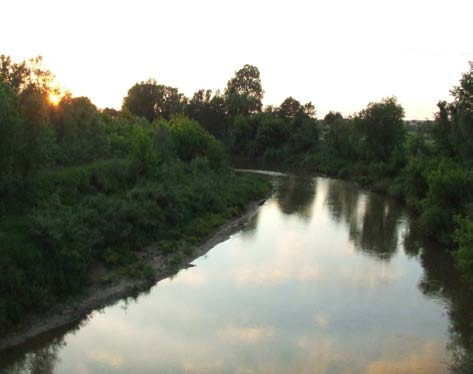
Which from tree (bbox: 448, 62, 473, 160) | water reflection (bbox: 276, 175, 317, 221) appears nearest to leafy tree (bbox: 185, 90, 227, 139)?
water reflection (bbox: 276, 175, 317, 221)

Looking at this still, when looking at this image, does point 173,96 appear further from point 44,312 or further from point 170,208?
point 44,312

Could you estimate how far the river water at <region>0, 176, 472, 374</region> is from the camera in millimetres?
15961

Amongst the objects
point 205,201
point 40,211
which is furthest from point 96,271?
point 205,201

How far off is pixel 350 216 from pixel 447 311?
1938 cm

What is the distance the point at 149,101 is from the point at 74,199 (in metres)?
72.3

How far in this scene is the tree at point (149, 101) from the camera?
94.6 m

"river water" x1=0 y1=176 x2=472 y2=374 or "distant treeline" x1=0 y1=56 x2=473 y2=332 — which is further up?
"distant treeline" x1=0 y1=56 x2=473 y2=332

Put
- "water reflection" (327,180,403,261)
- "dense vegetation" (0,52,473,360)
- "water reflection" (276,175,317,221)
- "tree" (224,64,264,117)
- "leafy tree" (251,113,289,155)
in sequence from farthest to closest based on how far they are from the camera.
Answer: "tree" (224,64,264,117), "leafy tree" (251,113,289,155), "water reflection" (276,175,317,221), "water reflection" (327,180,403,261), "dense vegetation" (0,52,473,360)

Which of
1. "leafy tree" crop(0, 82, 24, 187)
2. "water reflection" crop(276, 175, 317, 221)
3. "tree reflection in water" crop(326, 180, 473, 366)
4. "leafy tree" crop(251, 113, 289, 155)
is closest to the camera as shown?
"tree reflection in water" crop(326, 180, 473, 366)

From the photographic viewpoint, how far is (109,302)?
20109 millimetres

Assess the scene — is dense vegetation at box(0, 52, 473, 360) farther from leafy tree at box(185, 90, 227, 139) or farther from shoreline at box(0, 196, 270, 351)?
leafy tree at box(185, 90, 227, 139)

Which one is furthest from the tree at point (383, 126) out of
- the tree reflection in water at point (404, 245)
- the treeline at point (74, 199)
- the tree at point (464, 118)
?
the treeline at point (74, 199)

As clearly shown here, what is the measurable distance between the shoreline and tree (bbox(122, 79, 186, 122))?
227 ft

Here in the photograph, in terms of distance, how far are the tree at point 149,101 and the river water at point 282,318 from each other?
68.6 meters
